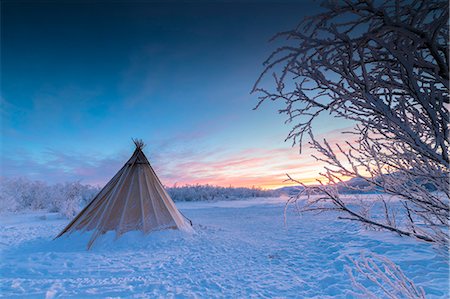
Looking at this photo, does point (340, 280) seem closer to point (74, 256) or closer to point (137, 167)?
point (74, 256)

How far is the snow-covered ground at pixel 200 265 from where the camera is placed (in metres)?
3.78

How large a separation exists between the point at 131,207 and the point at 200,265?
3.44m

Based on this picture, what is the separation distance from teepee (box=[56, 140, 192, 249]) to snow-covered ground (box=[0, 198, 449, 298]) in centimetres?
35

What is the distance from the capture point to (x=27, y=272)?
15.6ft

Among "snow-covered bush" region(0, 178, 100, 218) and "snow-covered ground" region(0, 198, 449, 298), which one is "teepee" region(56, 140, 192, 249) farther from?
"snow-covered bush" region(0, 178, 100, 218)

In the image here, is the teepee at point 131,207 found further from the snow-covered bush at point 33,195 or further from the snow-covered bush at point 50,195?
the snow-covered bush at point 33,195

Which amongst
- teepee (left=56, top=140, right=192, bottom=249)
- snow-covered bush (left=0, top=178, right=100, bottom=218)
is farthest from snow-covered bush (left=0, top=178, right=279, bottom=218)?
teepee (left=56, top=140, right=192, bottom=249)

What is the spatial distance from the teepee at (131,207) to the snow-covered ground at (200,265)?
1.15 ft

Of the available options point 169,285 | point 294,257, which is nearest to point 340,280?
point 294,257

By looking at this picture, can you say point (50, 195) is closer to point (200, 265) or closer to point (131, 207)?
point (131, 207)

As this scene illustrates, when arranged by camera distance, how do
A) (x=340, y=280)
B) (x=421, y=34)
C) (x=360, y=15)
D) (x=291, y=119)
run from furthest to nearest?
(x=340, y=280) → (x=291, y=119) → (x=360, y=15) → (x=421, y=34)

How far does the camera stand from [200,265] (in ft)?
16.8

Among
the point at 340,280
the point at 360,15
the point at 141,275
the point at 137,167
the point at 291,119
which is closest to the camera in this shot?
the point at 360,15

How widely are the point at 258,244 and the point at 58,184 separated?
979 inches
